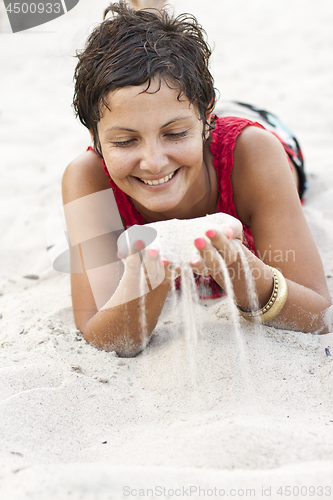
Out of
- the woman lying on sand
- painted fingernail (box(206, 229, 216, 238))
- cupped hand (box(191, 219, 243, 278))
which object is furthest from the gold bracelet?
painted fingernail (box(206, 229, 216, 238))

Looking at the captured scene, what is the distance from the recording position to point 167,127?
66.2 inches

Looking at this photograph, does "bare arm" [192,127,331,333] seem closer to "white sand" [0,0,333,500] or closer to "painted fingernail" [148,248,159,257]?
"white sand" [0,0,333,500]

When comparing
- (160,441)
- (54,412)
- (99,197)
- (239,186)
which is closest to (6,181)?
(99,197)

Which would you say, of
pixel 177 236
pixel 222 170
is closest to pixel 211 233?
pixel 177 236

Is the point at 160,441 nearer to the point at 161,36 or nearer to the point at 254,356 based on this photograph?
the point at 254,356

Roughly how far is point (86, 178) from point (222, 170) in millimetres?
688

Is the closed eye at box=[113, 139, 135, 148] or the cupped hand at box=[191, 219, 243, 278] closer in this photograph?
the cupped hand at box=[191, 219, 243, 278]

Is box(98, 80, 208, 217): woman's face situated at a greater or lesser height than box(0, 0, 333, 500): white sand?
greater

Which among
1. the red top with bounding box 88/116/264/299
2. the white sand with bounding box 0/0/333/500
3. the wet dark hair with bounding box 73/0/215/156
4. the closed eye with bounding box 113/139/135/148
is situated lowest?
the white sand with bounding box 0/0/333/500

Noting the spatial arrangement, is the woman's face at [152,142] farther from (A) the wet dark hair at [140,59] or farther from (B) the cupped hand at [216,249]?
(B) the cupped hand at [216,249]

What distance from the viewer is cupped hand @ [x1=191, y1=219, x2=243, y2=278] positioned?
1.35m

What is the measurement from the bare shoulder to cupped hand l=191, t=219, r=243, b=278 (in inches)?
39.7

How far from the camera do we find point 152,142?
1.68 metres

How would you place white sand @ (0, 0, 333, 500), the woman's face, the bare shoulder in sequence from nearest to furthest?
white sand @ (0, 0, 333, 500)
the woman's face
the bare shoulder
